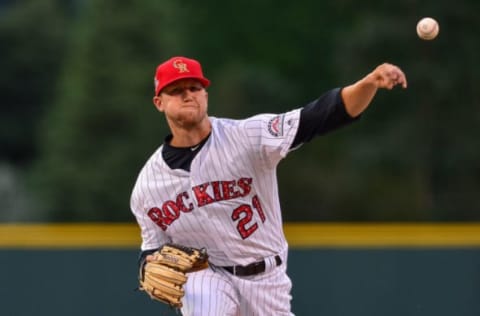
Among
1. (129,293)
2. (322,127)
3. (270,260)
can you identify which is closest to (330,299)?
(129,293)

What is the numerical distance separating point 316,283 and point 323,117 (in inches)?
94.0

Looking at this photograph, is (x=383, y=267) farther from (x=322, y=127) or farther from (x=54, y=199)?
(x=54, y=199)

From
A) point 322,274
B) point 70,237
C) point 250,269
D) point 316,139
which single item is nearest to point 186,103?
point 250,269

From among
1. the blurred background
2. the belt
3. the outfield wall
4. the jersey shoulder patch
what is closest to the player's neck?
the jersey shoulder patch

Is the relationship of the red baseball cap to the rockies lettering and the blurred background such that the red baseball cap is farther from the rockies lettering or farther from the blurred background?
the blurred background

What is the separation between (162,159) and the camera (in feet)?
18.7

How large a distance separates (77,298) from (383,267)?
1.81m

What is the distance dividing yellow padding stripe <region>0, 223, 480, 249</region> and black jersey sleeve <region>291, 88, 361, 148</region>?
7.35ft

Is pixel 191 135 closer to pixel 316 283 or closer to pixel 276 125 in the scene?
pixel 276 125

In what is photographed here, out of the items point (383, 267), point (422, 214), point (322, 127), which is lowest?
point (422, 214)

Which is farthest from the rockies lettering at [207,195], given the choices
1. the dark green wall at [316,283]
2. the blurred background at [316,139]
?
the blurred background at [316,139]

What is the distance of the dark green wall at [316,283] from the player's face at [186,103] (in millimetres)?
2199

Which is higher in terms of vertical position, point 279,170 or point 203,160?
point 203,160

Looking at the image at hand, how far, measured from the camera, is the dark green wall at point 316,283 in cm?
738
